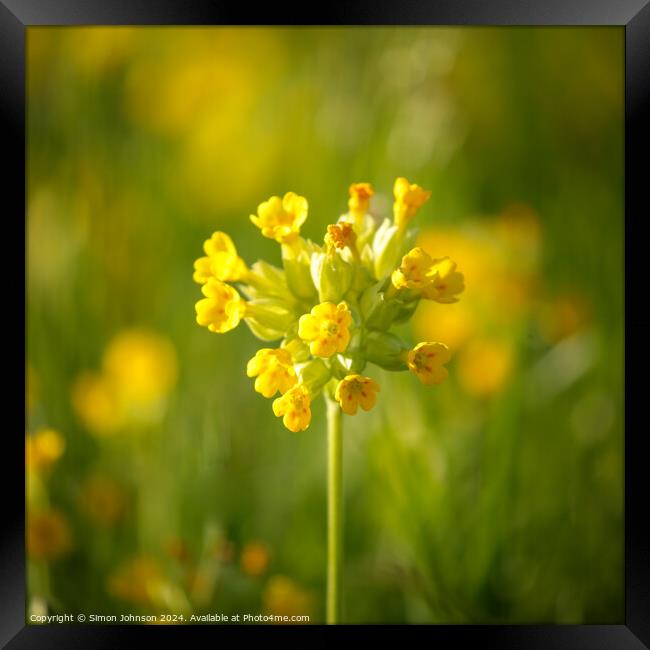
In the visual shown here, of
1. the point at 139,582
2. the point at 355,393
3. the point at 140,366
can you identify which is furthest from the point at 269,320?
the point at 140,366

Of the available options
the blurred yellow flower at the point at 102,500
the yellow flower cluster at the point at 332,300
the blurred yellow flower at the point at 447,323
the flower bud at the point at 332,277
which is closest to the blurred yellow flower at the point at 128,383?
the blurred yellow flower at the point at 102,500

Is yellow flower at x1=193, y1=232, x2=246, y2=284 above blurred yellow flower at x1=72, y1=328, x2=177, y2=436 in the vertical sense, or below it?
above

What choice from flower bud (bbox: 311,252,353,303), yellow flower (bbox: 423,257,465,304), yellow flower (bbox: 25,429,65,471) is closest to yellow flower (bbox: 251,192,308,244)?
flower bud (bbox: 311,252,353,303)

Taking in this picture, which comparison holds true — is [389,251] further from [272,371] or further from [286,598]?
[286,598]

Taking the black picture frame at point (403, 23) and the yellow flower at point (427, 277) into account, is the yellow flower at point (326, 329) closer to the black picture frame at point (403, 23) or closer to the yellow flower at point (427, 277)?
the yellow flower at point (427, 277)

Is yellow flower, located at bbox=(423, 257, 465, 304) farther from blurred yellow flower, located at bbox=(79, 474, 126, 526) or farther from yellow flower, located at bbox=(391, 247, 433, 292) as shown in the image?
blurred yellow flower, located at bbox=(79, 474, 126, 526)

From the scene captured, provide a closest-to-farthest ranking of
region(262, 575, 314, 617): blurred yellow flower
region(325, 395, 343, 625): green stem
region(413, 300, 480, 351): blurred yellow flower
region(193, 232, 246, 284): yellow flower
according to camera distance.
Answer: region(325, 395, 343, 625): green stem, region(193, 232, 246, 284): yellow flower, region(262, 575, 314, 617): blurred yellow flower, region(413, 300, 480, 351): blurred yellow flower

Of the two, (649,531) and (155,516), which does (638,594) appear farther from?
(155,516)
